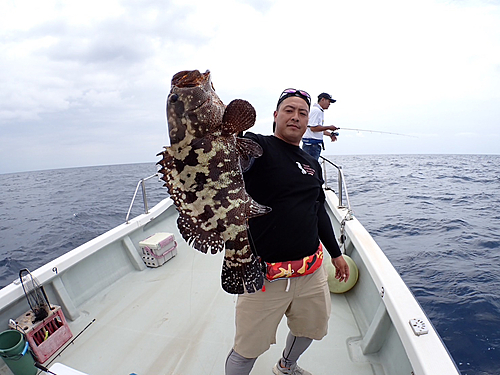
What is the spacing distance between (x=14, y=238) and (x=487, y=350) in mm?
16437

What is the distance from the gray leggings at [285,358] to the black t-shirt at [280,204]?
802 mm

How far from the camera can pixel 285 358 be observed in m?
2.55

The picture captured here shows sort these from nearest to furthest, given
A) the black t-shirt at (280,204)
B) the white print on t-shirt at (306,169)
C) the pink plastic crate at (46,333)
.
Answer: the black t-shirt at (280,204), the white print on t-shirt at (306,169), the pink plastic crate at (46,333)

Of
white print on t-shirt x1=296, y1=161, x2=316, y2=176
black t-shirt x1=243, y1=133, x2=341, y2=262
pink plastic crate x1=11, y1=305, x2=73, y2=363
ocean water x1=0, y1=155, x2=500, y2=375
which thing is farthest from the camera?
ocean water x1=0, y1=155, x2=500, y2=375

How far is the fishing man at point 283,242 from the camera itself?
1.97 metres

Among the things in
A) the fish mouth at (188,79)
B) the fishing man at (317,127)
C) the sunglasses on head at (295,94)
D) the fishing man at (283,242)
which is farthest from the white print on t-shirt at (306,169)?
the fishing man at (317,127)

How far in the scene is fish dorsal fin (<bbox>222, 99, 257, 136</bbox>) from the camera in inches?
61.9

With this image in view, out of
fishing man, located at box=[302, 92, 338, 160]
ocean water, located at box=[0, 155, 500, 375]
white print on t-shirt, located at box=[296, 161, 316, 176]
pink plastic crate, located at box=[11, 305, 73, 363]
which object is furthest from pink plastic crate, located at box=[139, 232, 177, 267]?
ocean water, located at box=[0, 155, 500, 375]

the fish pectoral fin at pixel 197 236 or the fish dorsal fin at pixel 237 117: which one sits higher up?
the fish dorsal fin at pixel 237 117

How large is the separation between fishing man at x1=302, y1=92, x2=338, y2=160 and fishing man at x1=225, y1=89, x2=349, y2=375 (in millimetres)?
4698

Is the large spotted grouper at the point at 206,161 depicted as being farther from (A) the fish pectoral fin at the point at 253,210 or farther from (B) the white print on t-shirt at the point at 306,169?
(B) the white print on t-shirt at the point at 306,169

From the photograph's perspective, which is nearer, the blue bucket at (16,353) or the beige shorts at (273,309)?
the beige shorts at (273,309)

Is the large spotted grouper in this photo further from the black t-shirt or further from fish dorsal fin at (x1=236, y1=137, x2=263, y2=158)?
the black t-shirt

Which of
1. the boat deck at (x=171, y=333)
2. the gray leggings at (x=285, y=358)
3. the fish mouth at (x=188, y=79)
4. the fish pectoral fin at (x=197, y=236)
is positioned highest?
the fish mouth at (x=188, y=79)
